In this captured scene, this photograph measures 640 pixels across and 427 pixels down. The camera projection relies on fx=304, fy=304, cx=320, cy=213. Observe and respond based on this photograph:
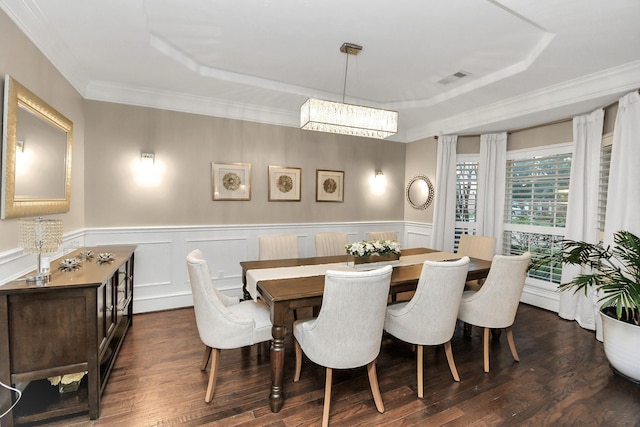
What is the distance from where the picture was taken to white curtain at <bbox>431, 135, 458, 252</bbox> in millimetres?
4758

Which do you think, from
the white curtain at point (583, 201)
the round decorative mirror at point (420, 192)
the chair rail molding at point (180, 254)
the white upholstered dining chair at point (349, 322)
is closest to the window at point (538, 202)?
the white curtain at point (583, 201)

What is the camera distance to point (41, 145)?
7.63 feet

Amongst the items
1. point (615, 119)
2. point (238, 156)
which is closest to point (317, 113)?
point (238, 156)

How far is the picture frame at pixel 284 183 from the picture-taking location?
4336 mm

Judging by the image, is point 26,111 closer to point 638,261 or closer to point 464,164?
point 638,261

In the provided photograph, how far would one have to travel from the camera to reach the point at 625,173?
2912 millimetres

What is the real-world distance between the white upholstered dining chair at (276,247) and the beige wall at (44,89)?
Answer: 1.85 meters

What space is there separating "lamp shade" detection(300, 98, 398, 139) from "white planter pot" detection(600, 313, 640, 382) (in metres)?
2.42

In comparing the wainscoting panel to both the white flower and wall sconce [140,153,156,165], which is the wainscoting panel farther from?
the white flower

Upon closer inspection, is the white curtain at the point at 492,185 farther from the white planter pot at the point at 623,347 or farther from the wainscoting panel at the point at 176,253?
the wainscoting panel at the point at 176,253

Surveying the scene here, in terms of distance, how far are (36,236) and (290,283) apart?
1.59m

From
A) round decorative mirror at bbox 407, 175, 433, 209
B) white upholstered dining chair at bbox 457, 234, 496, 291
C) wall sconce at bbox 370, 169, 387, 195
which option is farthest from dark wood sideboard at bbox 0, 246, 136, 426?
round decorative mirror at bbox 407, 175, 433, 209

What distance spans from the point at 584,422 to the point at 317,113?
2.84 metres

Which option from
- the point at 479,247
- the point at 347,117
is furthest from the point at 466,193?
the point at 347,117
